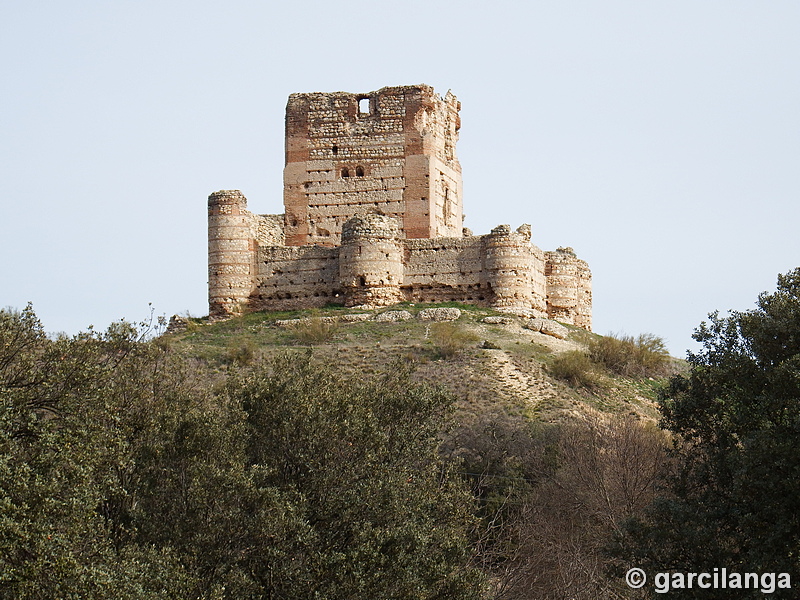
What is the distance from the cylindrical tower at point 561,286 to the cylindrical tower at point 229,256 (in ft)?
30.7

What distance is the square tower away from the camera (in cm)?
4122

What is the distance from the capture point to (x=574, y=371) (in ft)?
117

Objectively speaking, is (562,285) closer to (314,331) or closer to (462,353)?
(462,353)

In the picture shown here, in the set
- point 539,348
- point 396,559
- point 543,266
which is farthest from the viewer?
point 543,266

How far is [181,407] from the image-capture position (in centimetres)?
2073

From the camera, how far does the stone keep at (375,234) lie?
38.2m

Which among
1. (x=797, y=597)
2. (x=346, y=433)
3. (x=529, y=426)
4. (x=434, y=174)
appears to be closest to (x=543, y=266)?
(x=434, y=174)

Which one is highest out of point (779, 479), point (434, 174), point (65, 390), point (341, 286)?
point (434, 174)

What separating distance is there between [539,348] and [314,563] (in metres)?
18.4

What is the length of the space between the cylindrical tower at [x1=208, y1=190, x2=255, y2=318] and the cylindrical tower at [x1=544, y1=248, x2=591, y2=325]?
936 cm

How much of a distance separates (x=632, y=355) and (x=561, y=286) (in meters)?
3.68

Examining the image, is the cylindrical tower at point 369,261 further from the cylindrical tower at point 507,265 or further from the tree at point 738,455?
the tree at point 738,455

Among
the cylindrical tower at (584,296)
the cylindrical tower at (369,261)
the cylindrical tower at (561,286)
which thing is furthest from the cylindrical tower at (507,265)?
the cylindrical tower at (584,296)

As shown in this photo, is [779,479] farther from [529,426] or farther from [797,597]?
[529,426]
